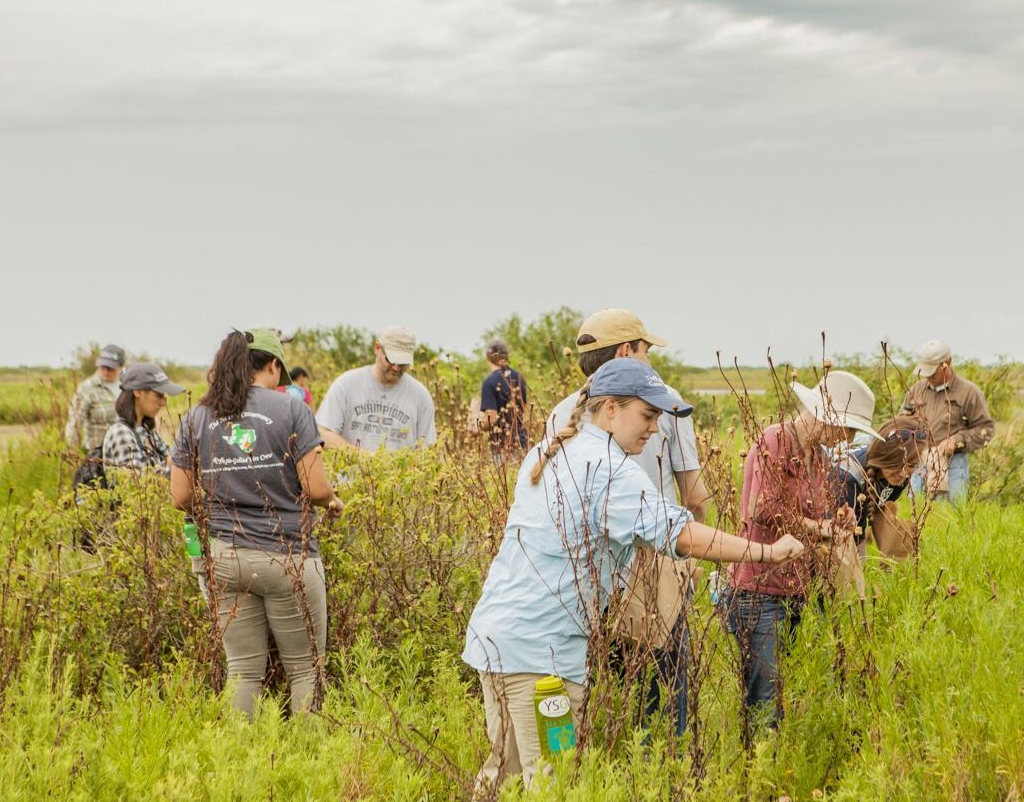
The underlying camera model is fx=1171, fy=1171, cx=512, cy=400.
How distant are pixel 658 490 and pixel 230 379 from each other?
1.86 metres

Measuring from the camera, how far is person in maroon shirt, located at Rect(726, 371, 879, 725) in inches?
169

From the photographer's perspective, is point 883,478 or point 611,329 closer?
point 883,478

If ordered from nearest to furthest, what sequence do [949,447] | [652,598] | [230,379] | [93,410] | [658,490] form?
[652,598], [658,490], [230,379], [949,447], [93,410]

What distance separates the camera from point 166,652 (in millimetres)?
6242

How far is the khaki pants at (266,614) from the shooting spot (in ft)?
16.2

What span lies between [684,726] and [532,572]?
45.3 inches

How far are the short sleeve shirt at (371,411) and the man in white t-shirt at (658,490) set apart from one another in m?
2.42

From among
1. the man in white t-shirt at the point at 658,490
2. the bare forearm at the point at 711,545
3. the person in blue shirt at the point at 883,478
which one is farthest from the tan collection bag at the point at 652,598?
the person in blue shirt at the point at 883,478

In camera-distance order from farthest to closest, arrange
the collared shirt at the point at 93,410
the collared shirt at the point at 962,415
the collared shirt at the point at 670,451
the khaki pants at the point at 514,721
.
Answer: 1. the collared shirt at the point at 962,415
2. the collared shirt at the point at 93,410
3. the collared shirt at the point at 670,451
4. the khaki pants at the point at 514,721

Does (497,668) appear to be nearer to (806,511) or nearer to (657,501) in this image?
(657,501)

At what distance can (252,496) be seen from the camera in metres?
4.95

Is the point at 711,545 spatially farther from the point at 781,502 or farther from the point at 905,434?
the point at 905,434

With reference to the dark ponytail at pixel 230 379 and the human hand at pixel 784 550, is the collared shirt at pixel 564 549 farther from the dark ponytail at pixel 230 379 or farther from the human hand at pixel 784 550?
the dark ponytail at pixel 230 379

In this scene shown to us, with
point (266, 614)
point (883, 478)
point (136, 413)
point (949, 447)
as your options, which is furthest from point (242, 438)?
point (949, 447)
